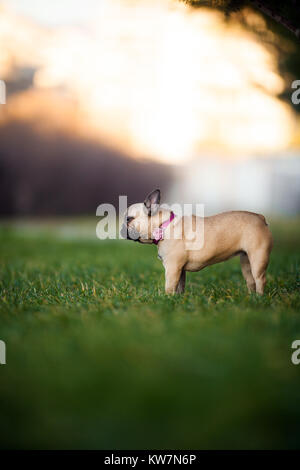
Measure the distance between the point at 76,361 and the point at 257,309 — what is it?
1654 mm

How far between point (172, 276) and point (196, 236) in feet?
1.46

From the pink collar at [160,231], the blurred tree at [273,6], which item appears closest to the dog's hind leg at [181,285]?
the pink collar at [160,231]

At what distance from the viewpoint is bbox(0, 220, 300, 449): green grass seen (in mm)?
1529

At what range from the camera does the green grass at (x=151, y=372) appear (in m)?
1.53

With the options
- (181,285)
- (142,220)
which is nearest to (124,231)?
(142,220)

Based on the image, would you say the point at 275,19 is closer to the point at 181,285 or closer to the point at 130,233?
the point at 130,233

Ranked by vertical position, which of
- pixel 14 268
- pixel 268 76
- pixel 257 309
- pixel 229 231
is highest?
pixel 268 76

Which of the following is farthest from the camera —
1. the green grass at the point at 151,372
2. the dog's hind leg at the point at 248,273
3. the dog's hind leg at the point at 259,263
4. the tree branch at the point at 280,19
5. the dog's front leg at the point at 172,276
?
the dog's hind leg at the point at 248,273

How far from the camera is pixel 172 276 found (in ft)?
11.8

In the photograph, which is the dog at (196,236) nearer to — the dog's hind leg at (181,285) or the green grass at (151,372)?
the dog's hind leg at (181,285)

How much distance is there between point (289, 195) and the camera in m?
18.1

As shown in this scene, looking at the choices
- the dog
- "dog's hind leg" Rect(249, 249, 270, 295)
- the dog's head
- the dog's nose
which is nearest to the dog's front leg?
the dog
